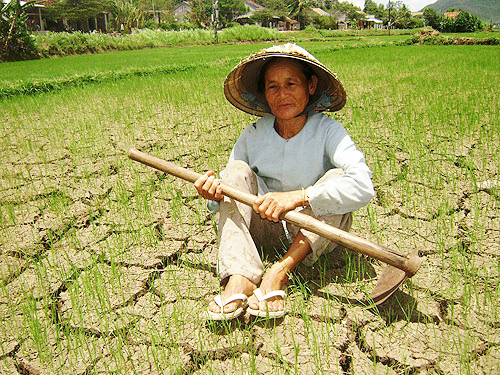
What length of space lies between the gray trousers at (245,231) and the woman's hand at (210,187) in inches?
2.4

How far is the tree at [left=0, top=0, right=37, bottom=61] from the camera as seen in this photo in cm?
1570

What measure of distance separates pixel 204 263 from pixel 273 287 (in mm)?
496

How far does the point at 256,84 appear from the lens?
2.04 metres

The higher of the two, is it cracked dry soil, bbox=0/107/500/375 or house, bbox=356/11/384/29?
house, bbox=356/11/384/29

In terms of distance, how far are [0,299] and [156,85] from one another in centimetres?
530

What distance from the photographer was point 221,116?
4.48m

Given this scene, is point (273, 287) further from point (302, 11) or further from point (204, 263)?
point (302, 11)

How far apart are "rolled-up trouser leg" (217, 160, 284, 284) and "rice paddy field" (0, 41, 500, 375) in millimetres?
172

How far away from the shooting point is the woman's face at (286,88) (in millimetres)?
1765

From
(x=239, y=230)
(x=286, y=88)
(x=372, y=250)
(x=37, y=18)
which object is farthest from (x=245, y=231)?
(x=37, y=18)

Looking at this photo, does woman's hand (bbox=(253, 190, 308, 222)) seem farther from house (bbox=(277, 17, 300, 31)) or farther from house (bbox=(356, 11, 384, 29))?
house (bbox=(356, 11, 384, 29))

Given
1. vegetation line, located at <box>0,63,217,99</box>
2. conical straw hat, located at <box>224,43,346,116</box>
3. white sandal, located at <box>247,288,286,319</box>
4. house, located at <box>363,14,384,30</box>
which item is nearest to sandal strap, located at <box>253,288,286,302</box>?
white sandal, located at <box>247,288,286,319</box>

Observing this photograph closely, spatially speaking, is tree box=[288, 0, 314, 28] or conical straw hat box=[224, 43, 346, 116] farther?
tree box=[288, 0, 314, 28]

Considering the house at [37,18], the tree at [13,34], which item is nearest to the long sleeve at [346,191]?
the tree at [13,34]
